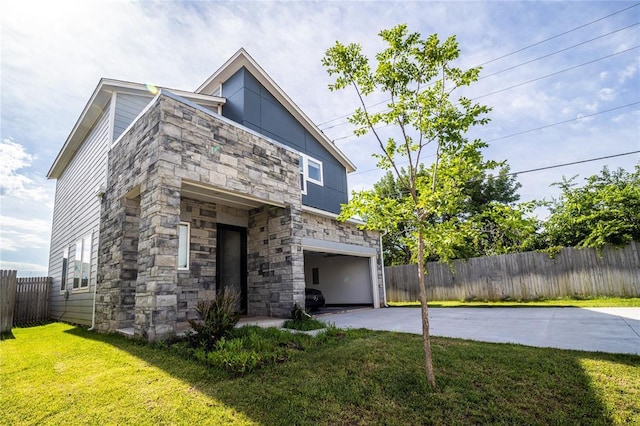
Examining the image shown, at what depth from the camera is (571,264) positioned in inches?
435

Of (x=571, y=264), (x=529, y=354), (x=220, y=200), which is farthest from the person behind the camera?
(x=571, y=264)

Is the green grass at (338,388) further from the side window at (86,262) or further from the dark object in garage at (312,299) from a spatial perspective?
the dark object in garage at (312,299)

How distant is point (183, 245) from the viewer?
7297 millimetres

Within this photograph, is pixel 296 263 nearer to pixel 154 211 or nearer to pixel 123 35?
pixel 154 211

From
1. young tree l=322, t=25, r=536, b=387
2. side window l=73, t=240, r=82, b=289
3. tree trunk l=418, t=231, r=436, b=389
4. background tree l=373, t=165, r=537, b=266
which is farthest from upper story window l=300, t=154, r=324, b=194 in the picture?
tree trunk l=418, t=231, r=436, b=389

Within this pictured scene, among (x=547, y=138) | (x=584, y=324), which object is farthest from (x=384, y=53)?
(x=547, y=138)

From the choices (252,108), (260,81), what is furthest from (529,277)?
(260,81)

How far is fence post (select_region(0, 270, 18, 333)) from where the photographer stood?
26.5ft

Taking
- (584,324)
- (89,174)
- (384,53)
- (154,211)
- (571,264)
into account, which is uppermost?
(89,174)

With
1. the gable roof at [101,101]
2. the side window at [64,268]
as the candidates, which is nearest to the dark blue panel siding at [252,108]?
the gable roof at [101,101]

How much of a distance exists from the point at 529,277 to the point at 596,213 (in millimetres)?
3160

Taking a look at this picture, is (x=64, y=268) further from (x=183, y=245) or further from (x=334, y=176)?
(x=334, y=176)

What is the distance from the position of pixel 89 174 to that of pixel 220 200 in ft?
16.4

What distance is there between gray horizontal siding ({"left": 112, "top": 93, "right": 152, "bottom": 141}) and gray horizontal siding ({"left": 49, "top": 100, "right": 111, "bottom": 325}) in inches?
13.1
